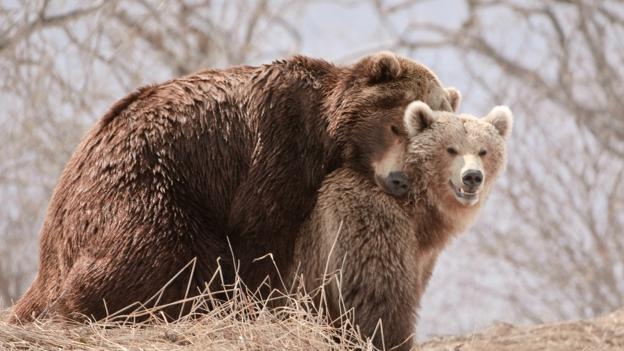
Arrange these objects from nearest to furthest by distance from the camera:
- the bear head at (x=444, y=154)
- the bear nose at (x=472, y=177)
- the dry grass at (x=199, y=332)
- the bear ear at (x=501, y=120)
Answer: the dry grass at (x=199, y=332), the bear nose at (x=472, y=177), the bear head at (x=444, y=154), the bear ear at (x=501, y=120)

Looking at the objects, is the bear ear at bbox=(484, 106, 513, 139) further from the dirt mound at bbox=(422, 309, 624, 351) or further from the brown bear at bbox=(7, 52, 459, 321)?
the dirt mound at bbox=(422, 309, 624, 351)

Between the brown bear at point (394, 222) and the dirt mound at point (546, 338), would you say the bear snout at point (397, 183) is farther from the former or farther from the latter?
the dirt mound at point (546, 338)

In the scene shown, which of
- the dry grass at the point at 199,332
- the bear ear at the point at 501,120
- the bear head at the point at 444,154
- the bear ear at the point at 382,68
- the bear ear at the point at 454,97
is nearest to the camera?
the dry grass at the point at 199,332

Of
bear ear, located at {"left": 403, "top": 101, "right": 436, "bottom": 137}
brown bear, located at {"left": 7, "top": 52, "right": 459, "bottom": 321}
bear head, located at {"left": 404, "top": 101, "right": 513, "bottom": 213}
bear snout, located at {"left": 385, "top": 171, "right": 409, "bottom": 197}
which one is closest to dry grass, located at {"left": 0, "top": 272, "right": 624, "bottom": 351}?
brown bear, located at {"left": 7, "top": 52, "right": 459, "bottom": 321}

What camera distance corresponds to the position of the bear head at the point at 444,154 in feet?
18.5

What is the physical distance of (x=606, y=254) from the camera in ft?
57.8

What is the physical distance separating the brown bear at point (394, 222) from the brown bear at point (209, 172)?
0.32 feet

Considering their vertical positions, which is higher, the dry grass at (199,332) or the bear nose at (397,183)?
the bear nose at (397,183)

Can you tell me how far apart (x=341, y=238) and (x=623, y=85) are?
581 inches

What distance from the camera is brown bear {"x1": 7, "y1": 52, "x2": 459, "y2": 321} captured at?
526cm

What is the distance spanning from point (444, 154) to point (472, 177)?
0.24m

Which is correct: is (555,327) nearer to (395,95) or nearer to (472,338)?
(472,338)

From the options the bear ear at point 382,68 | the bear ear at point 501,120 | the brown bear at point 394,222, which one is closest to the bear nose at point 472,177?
the brown bear at point 394,222

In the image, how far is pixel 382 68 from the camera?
582 centimetres
